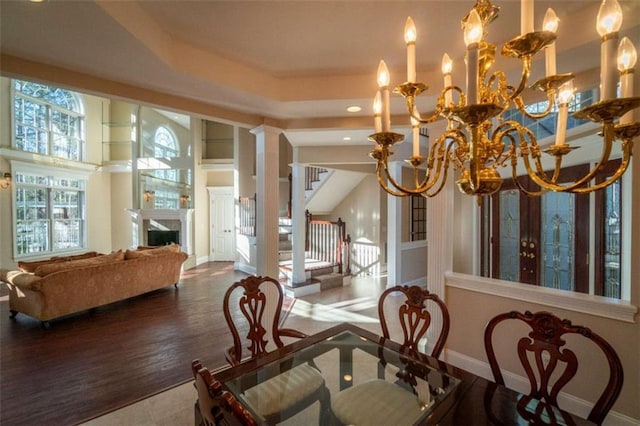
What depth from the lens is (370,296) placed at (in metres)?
5.35

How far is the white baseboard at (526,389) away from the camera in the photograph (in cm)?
197

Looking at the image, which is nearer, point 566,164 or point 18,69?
point 18,69

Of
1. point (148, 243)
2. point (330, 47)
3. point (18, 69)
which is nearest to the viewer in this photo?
point (18, 69)

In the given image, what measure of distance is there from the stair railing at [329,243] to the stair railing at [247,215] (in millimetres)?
1401

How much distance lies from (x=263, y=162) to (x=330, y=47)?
1.55 meters

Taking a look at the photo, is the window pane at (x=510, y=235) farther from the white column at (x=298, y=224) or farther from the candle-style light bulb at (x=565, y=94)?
the white column at (x=298, y=224)

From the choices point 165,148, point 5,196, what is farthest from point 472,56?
point 165,148

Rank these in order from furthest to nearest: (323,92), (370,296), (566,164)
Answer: (370,296) < (566,164) < (323,92)

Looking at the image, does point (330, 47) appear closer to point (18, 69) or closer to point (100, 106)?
point (18, 69)

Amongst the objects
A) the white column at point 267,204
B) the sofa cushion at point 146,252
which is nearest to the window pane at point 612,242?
the white column at point 267,204

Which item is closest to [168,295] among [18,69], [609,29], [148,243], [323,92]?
[148,243]

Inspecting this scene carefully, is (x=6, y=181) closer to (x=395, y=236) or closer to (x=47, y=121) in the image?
(x=47, y=121)

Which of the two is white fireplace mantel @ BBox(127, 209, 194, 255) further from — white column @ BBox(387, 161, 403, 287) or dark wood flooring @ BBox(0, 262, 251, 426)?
white column @ BBox(387, 161, 403, 287)

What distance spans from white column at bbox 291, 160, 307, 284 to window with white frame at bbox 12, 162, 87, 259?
20.9ft
